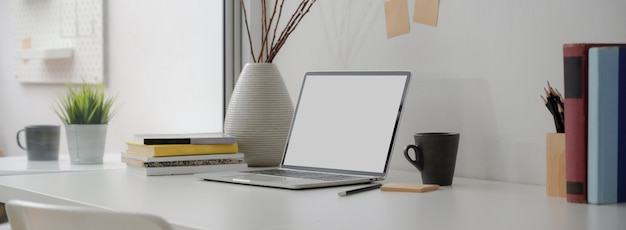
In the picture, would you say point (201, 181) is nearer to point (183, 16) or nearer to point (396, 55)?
point (396, 55)

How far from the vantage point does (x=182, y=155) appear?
5.05 feet

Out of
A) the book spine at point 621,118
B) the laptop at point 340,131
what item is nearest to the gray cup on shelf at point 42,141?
the laptop at point 340,131

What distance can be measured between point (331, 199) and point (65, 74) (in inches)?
69.3

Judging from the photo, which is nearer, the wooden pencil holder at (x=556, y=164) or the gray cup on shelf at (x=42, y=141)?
the wooden pencil holder at (x=556, y=164)

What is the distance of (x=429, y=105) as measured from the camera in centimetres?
157

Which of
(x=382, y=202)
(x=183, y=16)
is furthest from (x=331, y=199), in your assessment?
(x=183, y=16)

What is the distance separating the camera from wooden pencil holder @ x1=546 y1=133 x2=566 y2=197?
1.16 meters

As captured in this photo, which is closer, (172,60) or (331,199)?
(331,199)

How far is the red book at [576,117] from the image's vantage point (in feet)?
3.50

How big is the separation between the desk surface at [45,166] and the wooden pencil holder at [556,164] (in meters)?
1.03

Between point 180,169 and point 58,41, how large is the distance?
1.34 meters

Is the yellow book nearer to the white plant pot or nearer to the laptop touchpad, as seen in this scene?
the laptop touchpad

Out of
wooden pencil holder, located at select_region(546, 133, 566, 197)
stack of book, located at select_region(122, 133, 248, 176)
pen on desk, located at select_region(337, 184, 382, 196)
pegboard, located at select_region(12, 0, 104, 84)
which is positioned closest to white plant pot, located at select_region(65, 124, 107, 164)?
stack of book, located at select_region(122, 133, 248, 176)

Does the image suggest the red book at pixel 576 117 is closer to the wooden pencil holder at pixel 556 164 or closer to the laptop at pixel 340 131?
the wooden pencil holder at pixel 556 164
